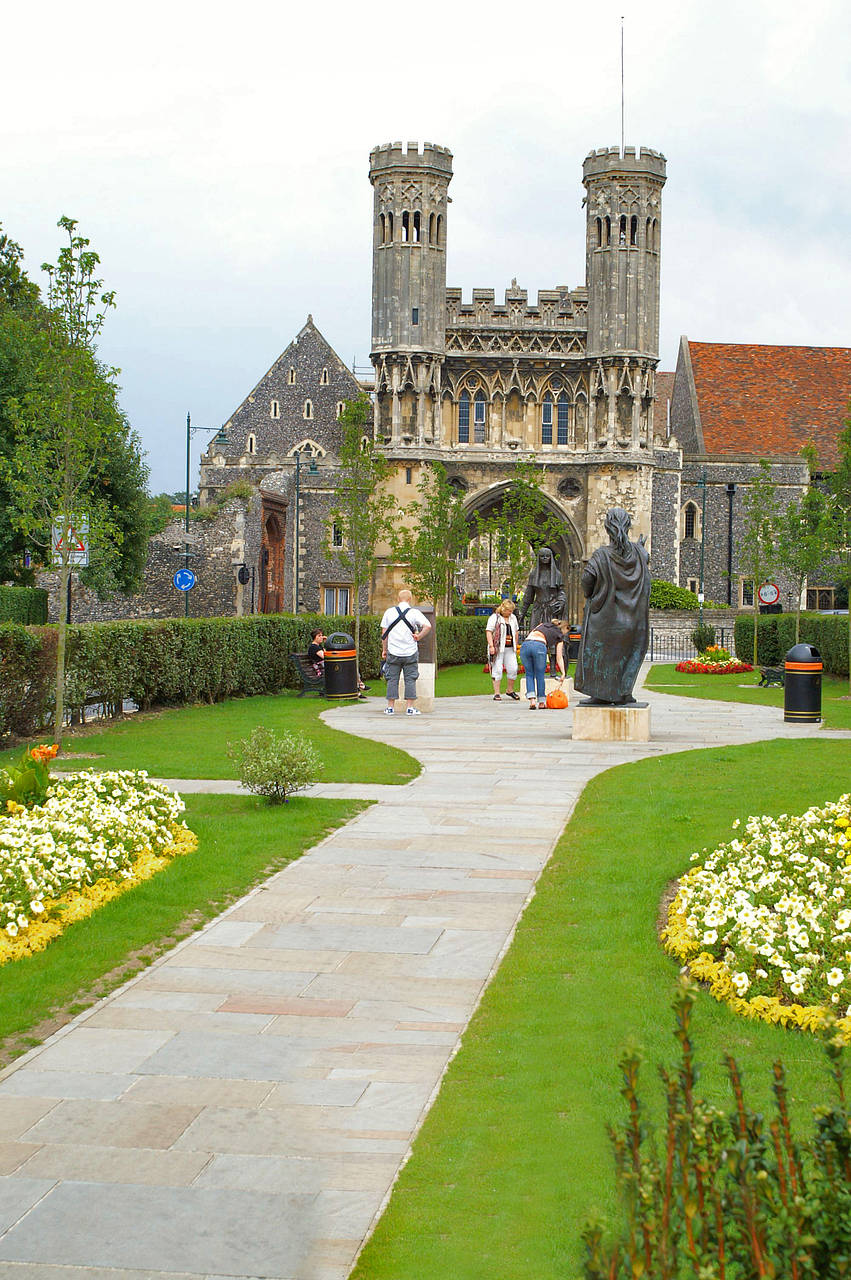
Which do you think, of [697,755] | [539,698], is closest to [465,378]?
[539,698]

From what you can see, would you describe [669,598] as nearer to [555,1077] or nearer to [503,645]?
[503,645]

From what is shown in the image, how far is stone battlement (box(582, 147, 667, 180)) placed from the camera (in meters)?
52.9

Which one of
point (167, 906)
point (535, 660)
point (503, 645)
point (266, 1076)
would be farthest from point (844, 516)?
point (266, 1076)

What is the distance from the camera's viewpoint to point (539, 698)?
21.2 meters

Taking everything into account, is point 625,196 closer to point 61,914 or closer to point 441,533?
point 441,533

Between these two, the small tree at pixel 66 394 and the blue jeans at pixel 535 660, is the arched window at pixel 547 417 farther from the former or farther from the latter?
the small tree at pixel 66 394

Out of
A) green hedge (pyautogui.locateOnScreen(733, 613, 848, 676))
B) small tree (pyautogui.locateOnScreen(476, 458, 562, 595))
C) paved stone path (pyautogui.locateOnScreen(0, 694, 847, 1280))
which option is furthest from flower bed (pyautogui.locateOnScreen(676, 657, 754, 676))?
paved stone path (pyautogui.locateOnScreen(0, 694, 847, 1280))

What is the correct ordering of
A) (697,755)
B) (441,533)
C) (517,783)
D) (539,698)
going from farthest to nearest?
(441,533)
(539,698)
(697,755)
(517,783)

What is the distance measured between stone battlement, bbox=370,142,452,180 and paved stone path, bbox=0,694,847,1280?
157ft

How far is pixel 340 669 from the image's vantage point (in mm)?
22281

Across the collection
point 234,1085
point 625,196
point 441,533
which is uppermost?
point 625,196

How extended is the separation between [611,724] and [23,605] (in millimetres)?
20426

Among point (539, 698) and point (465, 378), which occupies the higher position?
point (465, 378)

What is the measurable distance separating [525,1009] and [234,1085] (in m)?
1.42
